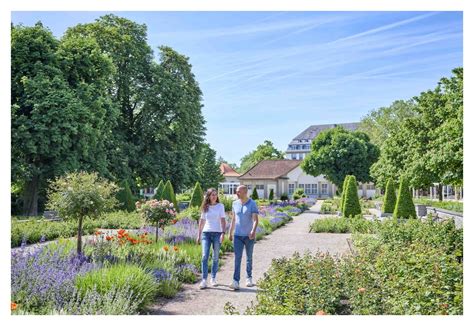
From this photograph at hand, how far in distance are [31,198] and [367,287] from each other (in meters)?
17.0

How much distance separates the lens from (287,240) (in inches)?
591

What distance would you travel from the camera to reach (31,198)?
63.7ft

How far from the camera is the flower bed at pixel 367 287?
5531 millimetres

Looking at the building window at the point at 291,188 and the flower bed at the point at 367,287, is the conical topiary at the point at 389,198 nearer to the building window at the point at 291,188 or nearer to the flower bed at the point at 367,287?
the flower bed at the point at 367,287

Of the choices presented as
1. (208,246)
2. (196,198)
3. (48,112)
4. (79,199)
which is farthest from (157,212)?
(196,198)

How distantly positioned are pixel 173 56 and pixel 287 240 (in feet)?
58.9

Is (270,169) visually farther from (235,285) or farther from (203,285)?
(235,285)

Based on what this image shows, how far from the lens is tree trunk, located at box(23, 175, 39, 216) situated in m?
19.2

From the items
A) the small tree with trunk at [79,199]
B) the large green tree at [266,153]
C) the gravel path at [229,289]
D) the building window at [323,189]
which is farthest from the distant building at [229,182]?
the small tree with trunk at [79,199]

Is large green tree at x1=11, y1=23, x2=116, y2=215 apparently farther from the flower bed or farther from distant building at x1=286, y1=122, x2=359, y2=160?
distant building at x1=286, y1=122, x2=359, y2=160

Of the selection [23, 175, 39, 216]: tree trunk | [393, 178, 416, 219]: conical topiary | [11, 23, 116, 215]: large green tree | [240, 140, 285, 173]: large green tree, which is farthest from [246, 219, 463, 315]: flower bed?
[240, 140, 285, 173]: large green tree

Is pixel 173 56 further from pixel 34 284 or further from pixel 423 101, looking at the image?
pixel 34 284

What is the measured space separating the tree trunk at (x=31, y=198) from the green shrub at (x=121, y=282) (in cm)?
1415

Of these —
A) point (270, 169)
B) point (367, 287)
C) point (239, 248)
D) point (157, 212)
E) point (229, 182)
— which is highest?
point (270, 169)
